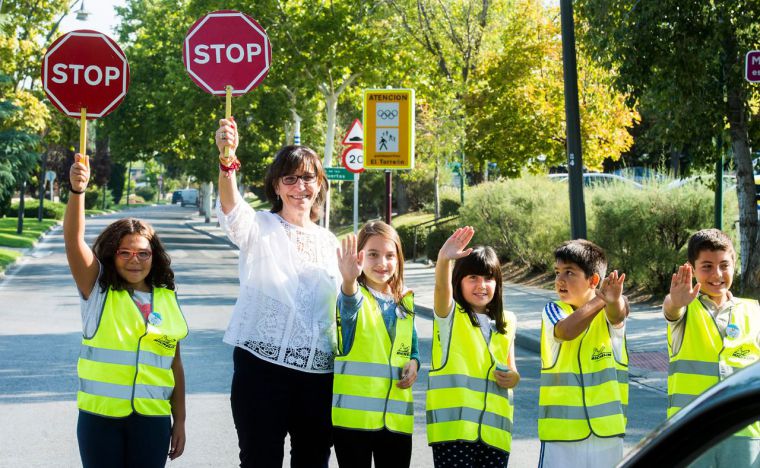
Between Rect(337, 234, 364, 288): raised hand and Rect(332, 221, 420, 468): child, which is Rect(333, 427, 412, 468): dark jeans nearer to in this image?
Rect(332, 221, 420, 468): child

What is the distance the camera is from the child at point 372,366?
14.1ft

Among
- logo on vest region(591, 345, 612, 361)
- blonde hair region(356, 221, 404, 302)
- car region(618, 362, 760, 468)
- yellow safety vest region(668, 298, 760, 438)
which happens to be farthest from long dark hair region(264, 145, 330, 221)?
car region(618, 362, 760, 468)

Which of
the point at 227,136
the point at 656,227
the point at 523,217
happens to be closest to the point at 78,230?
the point at 227,136

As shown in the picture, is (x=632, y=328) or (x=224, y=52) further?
(x=632, y=328)

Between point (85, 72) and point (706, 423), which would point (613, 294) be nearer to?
point (706, 423)

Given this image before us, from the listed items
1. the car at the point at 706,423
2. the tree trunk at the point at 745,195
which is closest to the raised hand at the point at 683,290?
the car at the point at 706,423

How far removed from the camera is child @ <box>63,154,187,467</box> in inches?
160

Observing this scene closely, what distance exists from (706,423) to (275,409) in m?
2.60

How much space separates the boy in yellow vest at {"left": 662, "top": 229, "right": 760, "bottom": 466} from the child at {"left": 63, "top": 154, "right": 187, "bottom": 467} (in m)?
2.00

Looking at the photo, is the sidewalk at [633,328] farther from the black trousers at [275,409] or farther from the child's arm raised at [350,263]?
the child's arm raised at [350,263]

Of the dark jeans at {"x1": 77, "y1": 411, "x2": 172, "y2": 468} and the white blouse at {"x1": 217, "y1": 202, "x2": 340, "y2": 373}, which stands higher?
the white blouse at {"x1": 217, "y1": 202, "x2": 340, "y2": 373}

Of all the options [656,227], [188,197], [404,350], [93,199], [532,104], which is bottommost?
[404,350]

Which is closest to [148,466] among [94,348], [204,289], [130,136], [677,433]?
[94,348]

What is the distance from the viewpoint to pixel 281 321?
427 cm
